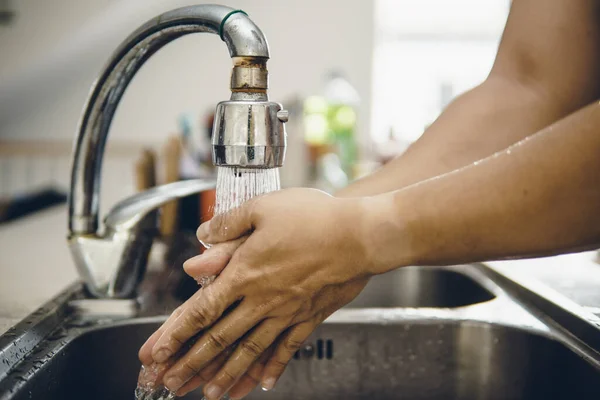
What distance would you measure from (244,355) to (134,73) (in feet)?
1.22

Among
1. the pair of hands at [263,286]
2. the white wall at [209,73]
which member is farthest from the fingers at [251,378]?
the white wall at [209,73]

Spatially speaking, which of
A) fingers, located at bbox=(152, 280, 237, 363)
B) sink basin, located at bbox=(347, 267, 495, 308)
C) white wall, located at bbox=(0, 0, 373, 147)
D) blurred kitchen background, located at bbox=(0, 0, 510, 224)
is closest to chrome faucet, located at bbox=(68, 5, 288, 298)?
fingers, located at bbox=(152, 280, 237, 363)

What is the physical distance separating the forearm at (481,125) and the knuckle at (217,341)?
0.88 feet

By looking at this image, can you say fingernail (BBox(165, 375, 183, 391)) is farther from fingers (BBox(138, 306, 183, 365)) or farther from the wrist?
the wrist

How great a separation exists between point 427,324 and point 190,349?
33cm

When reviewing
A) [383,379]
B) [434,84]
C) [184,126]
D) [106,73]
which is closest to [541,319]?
[383,379]

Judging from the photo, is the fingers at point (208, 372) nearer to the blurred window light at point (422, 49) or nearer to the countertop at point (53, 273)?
the countertop at point (53, 273)

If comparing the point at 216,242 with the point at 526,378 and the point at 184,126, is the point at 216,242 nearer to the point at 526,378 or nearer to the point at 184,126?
the point at 526,378

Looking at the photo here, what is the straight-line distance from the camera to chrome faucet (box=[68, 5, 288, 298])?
0.55 meters

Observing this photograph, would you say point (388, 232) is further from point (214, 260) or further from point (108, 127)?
point (108, 127)

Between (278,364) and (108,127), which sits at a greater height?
(108,127)

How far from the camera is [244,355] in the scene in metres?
0.56

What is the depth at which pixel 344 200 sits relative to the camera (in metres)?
0.51

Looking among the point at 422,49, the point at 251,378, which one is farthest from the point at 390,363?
the point at 422,49
